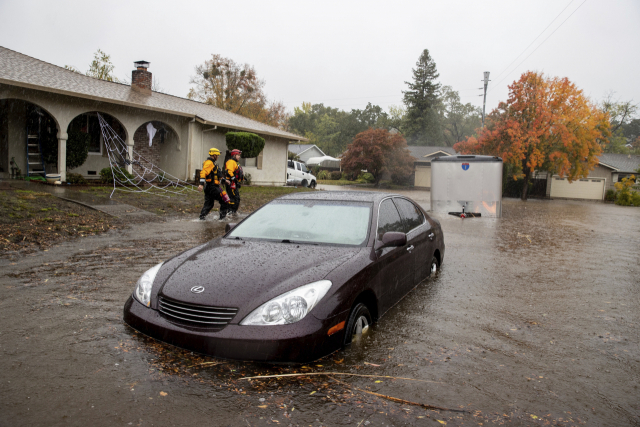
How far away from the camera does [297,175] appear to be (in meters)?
31.9

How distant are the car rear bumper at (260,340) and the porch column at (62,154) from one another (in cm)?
1631

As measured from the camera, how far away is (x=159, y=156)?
2303 cm

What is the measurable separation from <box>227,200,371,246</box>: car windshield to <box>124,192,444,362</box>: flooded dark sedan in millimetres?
10

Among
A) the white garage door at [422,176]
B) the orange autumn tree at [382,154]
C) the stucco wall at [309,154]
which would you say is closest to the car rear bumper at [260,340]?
the orange autumn tree at [382,154]

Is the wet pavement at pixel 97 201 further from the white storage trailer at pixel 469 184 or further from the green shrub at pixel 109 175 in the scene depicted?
the white storage trailer at pixel 469 184

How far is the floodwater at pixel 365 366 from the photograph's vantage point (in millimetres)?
2971

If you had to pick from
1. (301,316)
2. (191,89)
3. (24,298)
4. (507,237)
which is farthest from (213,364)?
(191,89)

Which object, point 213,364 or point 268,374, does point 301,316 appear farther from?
point 213,364

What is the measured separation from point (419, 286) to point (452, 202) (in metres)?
12.0

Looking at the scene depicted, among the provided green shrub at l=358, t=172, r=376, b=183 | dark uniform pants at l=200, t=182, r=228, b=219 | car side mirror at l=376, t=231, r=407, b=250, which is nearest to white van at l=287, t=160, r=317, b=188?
green shrub at l=358, t=172, r=376, b=183

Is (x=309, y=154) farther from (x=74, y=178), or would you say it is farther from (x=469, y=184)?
(x=469, y=184)

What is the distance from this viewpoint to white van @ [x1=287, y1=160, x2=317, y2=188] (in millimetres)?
31438

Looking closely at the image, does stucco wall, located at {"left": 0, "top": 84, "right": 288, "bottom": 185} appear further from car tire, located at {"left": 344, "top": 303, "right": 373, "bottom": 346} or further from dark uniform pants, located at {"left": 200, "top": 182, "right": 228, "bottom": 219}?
car tire, located at {"left": 344, "top": 303, "right": 373, "bottom": 346}

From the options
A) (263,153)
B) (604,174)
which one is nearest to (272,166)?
(263,153)
